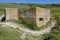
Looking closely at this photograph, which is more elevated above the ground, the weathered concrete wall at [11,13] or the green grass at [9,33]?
the weathered concrete wall at [11,13]

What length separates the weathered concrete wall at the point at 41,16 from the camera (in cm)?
2196

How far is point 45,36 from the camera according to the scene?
745 inches

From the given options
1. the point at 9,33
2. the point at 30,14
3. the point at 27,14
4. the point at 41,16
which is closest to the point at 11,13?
the point at 27,14

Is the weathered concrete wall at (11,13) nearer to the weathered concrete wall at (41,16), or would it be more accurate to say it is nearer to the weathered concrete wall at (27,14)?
the weathered concrete wall at (27,14)

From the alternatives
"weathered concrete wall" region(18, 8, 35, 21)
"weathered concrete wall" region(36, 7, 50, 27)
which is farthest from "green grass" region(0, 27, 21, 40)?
"weathered concrete wall" region(36, 7, 50, 27)

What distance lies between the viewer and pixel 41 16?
2247 cm

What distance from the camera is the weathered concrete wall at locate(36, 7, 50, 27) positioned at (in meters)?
22.0

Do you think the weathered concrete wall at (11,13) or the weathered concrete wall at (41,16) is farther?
the weathered concrete wall at (11,13)

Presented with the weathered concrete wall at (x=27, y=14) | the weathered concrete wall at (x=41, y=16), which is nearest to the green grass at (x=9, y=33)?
the weathered concrete wall at (x=27, y=14)

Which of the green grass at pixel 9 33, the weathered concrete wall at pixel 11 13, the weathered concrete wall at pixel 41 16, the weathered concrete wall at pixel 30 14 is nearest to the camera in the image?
the green grass at pixel 9 33

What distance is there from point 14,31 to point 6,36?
1.27 m

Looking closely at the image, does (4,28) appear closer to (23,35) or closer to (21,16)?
(23,35)

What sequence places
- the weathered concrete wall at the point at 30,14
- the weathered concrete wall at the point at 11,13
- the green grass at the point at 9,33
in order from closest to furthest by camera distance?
the green grass at the point at 9,33, the weathered concrete wall at the point at 30,14, the weathered concrete wall at the point at 11,13

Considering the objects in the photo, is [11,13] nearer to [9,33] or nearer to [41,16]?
[41,16]
